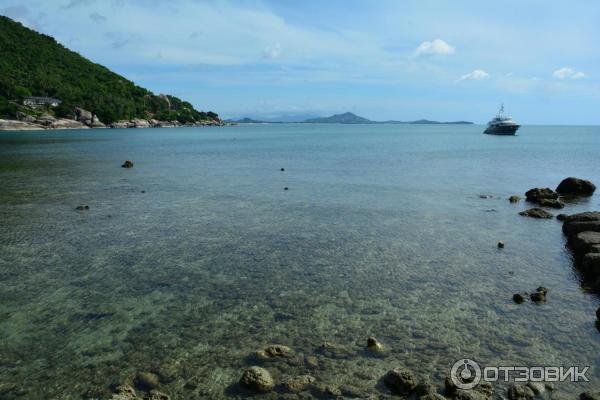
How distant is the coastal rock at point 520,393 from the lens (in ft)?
33.6

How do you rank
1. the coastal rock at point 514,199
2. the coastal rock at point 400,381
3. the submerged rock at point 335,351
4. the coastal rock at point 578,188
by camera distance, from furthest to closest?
1. the coastal rock at point 578,188
2. the coastal rock at point 514,199
3. the submerged rock at point 335,351
4. the coastal rock at point 400,381

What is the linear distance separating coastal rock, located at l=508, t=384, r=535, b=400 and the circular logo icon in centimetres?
83

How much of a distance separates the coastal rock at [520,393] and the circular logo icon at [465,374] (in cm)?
83

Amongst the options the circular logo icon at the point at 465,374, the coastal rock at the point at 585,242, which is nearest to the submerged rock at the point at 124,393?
the circular logo icon at the point at 465,374

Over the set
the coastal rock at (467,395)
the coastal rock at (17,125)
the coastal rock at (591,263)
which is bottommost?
the coastal rock at (467,395)

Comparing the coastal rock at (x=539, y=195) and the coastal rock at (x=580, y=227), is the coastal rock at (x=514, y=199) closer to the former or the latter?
the coastal rock at (x=539, y=195)

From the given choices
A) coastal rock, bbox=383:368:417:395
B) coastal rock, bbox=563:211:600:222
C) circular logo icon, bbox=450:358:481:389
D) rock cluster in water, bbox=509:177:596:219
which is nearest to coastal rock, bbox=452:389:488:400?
circular logo icon, bbox=450:358:481:389

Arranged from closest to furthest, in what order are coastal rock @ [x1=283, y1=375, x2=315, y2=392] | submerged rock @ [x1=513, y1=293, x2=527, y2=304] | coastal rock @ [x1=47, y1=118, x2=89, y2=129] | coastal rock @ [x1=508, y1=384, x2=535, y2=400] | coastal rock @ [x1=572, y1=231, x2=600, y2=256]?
coastal rock @ [x1=508, y1=384, x2=535, y2=400]
coastal rock @ [x1=283, y1=375, x2=315, y2=392]
submerged rock @ [x1=513, y1=293, x2=527, y2=304]
coastal rock @ [x1=572, y1=231, x2=600, y2=256]
coastal rock @ [x1=47, y1=118, x2=89, y2=129]

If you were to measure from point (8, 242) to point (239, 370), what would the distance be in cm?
1784

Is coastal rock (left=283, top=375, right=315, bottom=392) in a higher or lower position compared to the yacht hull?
lower

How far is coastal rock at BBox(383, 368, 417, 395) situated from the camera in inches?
411

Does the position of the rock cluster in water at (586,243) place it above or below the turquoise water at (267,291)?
above

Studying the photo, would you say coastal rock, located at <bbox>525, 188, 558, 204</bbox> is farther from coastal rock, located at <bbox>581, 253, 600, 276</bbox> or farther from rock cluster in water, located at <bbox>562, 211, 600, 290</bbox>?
coastal rock, located at <bbox>581, 253, 600, 276</bbox>

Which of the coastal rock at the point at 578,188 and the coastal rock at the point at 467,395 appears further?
the coastal rock at the point at 578,188
